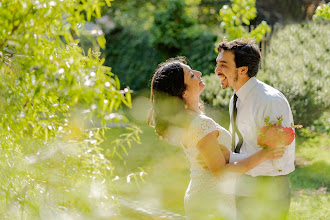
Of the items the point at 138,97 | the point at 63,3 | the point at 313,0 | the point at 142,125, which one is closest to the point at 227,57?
the point at 63,3

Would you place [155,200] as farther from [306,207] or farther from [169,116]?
[169,116]

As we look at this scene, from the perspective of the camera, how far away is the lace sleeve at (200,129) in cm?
276

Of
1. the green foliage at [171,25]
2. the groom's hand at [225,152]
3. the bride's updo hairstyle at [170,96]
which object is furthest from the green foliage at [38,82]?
the green foliage at [171,25]

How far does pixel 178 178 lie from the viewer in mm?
8047

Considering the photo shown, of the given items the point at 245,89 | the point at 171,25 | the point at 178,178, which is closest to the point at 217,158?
the point at 245,89

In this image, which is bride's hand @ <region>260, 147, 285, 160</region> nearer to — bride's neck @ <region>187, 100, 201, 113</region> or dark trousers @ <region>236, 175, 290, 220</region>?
dark trousers @ <region>236, 175, 290, 220</region>

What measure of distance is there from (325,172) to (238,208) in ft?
17.2

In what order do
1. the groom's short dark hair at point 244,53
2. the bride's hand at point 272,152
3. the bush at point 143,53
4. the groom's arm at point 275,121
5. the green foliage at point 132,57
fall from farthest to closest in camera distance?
the green foliage at point 132,57
the bush at point 143,53
the groom's short dark hair at point 244,53
the groom's arm at point 275,121
the bride's hand at point 272,152

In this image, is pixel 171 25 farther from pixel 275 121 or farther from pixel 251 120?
pixel 275 121

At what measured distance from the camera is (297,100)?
8.33m

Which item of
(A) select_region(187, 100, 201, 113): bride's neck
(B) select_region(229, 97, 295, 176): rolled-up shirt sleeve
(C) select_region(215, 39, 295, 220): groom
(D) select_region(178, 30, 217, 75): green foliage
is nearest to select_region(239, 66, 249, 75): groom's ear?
(C) select_region(215, 39, 295, 220): groom

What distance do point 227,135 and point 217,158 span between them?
241 millimetres

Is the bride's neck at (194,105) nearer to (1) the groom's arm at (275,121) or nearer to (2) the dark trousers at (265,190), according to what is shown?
(1) the groom's arm at (275,121)

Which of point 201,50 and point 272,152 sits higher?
point 272,152
